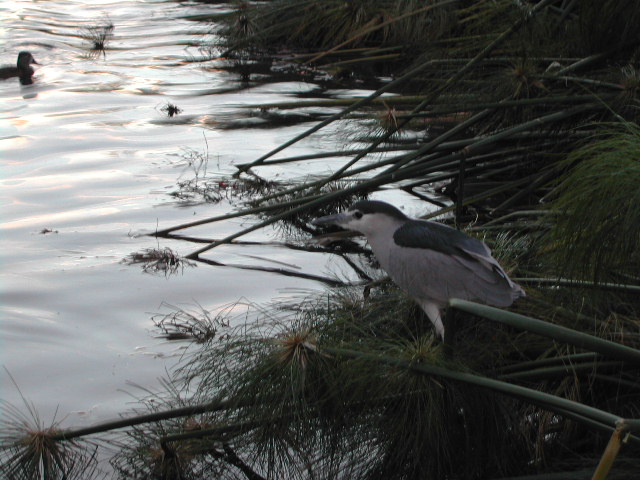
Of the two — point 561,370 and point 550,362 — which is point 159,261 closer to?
point 550,362

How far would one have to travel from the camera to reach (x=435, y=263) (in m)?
2.91

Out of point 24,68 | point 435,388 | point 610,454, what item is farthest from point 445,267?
point 24,68

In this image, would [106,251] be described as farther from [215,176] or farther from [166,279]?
[215,176]

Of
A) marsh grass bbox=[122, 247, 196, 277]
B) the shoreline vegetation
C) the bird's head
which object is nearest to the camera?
the shoreline vegetation

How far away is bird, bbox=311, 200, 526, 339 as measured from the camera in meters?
2.78

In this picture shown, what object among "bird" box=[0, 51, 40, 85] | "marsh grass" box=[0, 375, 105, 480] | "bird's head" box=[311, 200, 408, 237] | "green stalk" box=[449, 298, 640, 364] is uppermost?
"green stalk" box=[449, 298, 640, 364]

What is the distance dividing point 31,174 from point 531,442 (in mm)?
3999

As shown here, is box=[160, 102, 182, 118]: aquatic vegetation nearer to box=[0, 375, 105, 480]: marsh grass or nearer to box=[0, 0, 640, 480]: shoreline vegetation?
box=[0, 0, 640, 480]: shoreline vegetation

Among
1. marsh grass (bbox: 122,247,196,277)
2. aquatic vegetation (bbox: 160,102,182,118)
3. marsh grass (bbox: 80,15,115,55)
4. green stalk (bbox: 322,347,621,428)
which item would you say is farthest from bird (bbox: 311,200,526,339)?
marsh grass (bbox: 80,15,115,55)

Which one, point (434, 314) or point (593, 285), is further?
point (434, 314)

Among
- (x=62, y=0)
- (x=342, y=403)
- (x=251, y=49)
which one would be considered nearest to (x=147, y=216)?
(x=342, y=403)

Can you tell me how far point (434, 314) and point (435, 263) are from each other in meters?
0.15

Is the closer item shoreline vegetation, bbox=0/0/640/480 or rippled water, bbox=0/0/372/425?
shoreline vegetation, bbox=0/0/640/480

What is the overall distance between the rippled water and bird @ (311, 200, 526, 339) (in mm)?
994
